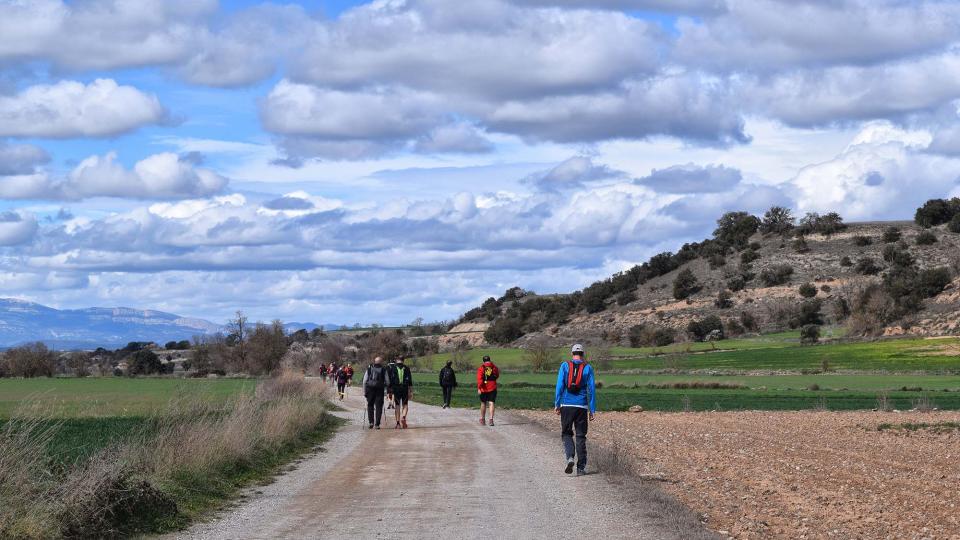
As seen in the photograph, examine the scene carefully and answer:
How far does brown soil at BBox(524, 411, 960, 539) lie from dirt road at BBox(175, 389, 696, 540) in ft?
4.57

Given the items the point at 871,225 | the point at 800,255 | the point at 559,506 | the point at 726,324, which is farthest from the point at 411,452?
the point at 871,225

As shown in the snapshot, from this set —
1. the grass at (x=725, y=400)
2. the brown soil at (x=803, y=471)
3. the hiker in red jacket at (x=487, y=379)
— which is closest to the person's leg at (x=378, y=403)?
the hiker in red jacket at (x=487, y=379)

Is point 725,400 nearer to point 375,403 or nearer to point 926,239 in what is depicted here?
point 375,403

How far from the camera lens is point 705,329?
119m

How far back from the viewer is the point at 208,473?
17.2m

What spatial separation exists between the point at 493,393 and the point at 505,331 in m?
116

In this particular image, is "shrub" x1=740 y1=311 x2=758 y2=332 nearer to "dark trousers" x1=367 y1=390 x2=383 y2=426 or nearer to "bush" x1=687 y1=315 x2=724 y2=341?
"bush" x1=687 y1=315 x2=724 y2=341

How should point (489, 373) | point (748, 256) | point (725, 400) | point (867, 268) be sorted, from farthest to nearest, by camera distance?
1. point (748, 256)
2. point (867, 268)
3. point (725, 400)
4. point (489, 373)

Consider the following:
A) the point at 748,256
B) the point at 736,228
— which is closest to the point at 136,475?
the point at 748,256

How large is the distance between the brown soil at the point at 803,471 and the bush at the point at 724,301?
297 feet

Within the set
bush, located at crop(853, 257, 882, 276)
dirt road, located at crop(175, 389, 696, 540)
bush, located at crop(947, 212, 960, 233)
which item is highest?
bush, located at crop(947, 212, 960, 233)

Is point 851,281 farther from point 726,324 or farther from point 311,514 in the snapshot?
point 311,514

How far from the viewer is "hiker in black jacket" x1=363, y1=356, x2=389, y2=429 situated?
98.1ft

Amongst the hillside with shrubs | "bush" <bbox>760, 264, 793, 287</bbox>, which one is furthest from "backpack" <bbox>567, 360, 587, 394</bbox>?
"bush" <bbox>760, 264, 793, 287</bbox>
